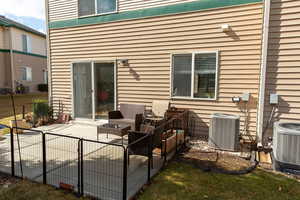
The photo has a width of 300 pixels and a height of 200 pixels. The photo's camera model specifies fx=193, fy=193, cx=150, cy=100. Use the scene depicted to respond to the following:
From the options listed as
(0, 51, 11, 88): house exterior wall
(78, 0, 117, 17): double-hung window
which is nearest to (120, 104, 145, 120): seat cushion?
(78, 0, 117, 17): double-hung window

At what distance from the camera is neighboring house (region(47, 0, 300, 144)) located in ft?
13.8

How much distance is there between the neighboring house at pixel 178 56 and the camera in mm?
4211

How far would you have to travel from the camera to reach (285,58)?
4.12 m

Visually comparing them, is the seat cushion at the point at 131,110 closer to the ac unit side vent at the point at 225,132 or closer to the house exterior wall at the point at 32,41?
the ac unit side vent at the point at 225,132

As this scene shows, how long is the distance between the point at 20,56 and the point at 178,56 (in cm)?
1714

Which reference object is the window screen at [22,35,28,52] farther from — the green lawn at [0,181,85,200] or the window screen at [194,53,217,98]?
the green lawn at [0,181,85,200]

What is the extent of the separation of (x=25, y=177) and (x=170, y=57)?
440 cm

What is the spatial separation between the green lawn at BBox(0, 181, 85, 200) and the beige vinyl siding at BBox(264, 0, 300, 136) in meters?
4.45

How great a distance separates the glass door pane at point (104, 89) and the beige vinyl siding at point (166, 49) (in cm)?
32

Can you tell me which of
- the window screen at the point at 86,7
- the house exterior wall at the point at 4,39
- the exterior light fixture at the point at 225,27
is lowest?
the exterior light fixture at the point at 225,27

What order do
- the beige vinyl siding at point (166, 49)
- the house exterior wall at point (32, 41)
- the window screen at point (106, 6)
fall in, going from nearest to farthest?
1. the beige vinyl siding at point (166, 49)
2. the window screen at point (106, 6)
3. the house exterior wall at point (32, 41)

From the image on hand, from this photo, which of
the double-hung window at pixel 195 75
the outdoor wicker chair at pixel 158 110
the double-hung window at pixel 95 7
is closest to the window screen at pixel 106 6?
the double-hung window at pixel 95 7

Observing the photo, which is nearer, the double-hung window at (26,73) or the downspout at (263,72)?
the downspout at (263,72)

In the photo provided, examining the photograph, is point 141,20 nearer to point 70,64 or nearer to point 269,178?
point 70,64
